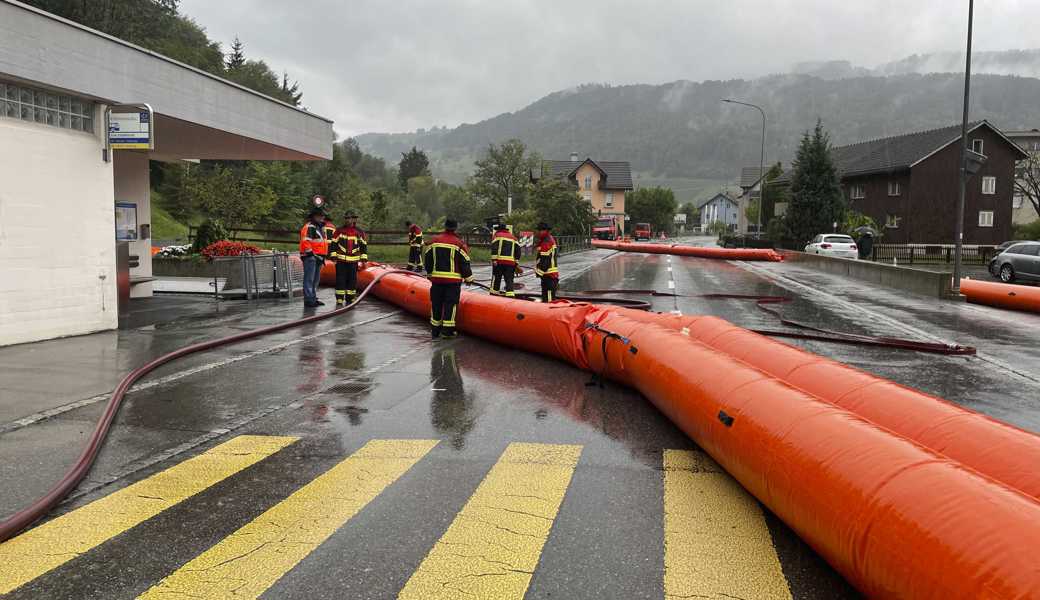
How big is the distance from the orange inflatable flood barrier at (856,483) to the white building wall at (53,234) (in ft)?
27.8

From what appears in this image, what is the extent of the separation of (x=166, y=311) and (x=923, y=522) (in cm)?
→ 1361

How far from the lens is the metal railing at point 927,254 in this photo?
39844mm

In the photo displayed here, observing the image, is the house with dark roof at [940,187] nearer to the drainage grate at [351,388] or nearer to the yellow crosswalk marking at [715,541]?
the drainage grate at [351,388]

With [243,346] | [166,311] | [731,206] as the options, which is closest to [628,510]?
[243,346]

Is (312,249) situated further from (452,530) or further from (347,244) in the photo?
(452,530)

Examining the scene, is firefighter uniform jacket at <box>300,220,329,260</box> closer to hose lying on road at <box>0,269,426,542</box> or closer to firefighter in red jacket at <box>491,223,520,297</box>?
firefighter in red jacket at <box>491,223,520,297</box>

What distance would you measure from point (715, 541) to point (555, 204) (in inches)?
1908

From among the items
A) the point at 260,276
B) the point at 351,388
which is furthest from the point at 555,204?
the point at 351,388

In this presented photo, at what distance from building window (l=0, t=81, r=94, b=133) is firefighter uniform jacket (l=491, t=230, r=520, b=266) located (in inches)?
275

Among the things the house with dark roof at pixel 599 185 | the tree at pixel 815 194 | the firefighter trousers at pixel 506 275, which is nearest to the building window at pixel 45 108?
the firefighter trousers at pixel 506 275

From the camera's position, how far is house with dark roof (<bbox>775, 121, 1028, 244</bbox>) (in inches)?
2021

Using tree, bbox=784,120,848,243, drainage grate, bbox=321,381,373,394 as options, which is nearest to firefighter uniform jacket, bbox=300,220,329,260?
drainage grate, bbox=321,381,373,394

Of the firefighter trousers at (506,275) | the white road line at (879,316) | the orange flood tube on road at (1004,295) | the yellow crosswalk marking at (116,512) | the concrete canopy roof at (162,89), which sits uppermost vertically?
the concrete canopy roof at (162,89)

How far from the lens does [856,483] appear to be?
3.28 meters
